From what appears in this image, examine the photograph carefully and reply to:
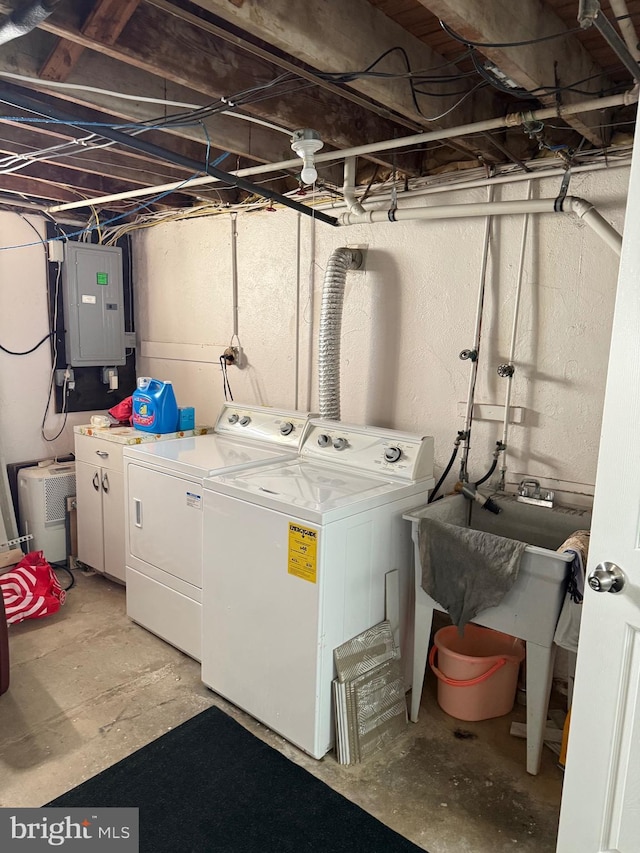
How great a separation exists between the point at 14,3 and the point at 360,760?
8.49 ft

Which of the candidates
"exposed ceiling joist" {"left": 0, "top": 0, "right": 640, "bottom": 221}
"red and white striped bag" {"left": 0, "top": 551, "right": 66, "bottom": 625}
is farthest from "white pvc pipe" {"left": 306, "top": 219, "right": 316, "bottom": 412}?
"red and white striped bag" {"left": 0, "top": 551, "right": 66, "bottom": 625}

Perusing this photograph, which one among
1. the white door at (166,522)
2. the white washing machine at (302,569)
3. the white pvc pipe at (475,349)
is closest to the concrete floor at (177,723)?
the white washing machine at (302,569)

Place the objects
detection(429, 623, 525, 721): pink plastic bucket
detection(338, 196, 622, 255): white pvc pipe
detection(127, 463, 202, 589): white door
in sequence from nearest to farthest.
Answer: detection(338, 196, 622, 255): white pvc pipe
detection(429, 623, 525, 721): pink plastic bucket
detection(127, 463, 202, 589): white door

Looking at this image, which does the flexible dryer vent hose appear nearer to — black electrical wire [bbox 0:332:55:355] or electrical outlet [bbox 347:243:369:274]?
electrical outlet [bbox 347:243:369:274]

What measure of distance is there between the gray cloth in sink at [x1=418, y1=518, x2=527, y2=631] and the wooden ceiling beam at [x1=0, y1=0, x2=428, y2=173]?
161 centimetres

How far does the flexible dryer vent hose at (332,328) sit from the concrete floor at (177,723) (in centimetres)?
140

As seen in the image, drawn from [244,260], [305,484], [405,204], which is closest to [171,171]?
[244,260]

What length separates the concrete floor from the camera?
1.87 metres

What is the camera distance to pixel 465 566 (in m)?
2.05

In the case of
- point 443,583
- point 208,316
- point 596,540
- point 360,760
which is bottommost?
point 360,760

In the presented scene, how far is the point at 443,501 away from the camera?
2.41m

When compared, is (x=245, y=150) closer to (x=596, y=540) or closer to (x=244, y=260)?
(x=244, y=260)

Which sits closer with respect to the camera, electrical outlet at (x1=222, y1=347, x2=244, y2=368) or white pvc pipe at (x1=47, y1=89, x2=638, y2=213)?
white pvc pipe at (x1=47, y1=89, x2=638, y2=213)

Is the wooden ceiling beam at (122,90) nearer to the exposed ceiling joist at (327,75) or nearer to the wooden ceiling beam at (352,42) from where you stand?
the exposed ceiling joist at (327,75)
